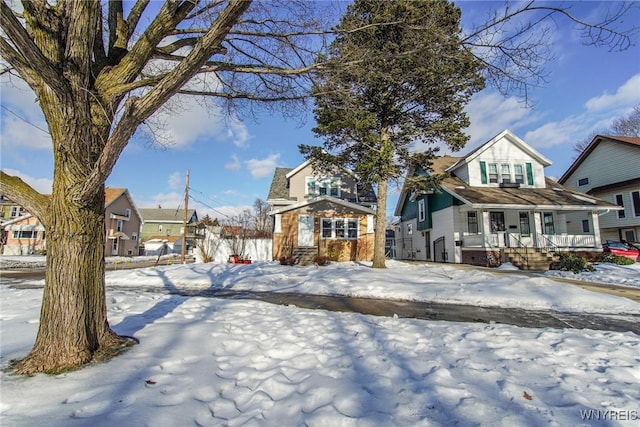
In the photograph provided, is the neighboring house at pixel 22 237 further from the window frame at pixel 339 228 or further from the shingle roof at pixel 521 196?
the shingle roof at pixel 521 196

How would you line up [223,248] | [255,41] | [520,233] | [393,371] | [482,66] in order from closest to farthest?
[393,371]
[482,66]
[255,41]
[520,233]
[223,248]

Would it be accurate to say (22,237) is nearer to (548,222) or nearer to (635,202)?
(548,222)

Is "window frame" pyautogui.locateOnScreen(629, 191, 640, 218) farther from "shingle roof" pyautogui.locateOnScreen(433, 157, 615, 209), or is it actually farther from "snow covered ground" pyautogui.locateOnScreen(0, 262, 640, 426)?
"snow covered ground" pyautogui.locateOnScreen(0, 262, 640, 426)

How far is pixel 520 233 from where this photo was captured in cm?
1914

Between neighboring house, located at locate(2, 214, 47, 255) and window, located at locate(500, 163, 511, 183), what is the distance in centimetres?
4448

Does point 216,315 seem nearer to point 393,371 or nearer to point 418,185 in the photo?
point 393,371

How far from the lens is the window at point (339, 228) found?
1972 centimetres

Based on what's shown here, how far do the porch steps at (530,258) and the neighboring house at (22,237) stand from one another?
4374cm

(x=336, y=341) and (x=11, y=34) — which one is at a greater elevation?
(x=11, y=34)

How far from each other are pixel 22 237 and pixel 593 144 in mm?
56725

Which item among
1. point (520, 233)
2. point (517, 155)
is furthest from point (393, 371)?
point (517, 155)

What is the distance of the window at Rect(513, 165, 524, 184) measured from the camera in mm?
20742

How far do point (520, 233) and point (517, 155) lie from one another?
5.52m

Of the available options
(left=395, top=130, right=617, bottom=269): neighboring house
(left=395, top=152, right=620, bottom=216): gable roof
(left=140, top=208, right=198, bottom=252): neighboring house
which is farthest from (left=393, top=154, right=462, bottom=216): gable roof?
(left=140, top=208, right=198, bottom=252): neighboring house
